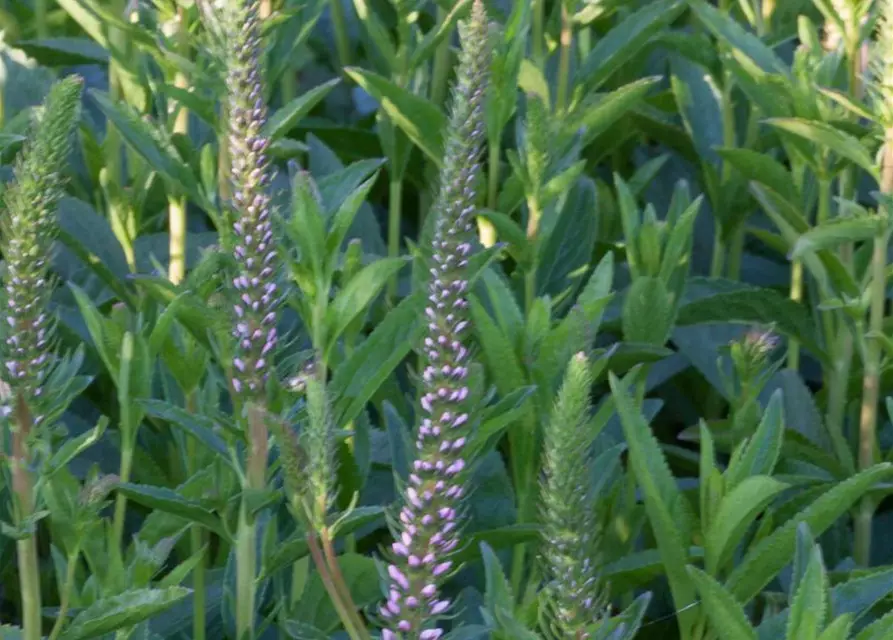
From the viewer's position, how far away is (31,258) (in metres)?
1.22

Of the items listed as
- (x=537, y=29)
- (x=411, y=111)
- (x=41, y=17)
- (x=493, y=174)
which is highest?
(x=41, y=17)

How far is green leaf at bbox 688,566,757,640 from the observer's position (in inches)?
53.4

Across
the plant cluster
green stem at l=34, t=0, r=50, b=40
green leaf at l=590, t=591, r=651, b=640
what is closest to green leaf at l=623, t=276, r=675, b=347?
the plant cluster

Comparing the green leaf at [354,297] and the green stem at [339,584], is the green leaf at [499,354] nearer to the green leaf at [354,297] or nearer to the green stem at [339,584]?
the green leaf at [354,297]

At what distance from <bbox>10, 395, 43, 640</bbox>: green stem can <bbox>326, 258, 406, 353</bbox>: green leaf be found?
356mm

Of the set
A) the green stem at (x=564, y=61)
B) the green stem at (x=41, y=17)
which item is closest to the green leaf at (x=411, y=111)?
the green stem at (x=564, y=61)

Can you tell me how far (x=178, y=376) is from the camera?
1.75 metres

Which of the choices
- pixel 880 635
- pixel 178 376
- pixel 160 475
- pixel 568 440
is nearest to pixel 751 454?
pixel 880 635

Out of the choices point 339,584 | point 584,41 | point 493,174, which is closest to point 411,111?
point 493,174

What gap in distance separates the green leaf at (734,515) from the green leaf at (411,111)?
0.74 metres

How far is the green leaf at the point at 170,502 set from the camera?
59.0 inches

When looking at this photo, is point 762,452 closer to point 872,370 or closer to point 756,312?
point 872,370

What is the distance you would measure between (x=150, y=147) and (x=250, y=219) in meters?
0.67

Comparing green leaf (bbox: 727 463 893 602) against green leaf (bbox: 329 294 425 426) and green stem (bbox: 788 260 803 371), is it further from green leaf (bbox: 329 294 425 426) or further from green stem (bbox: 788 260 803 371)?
green stem (bbox: 788 260 803 371)
